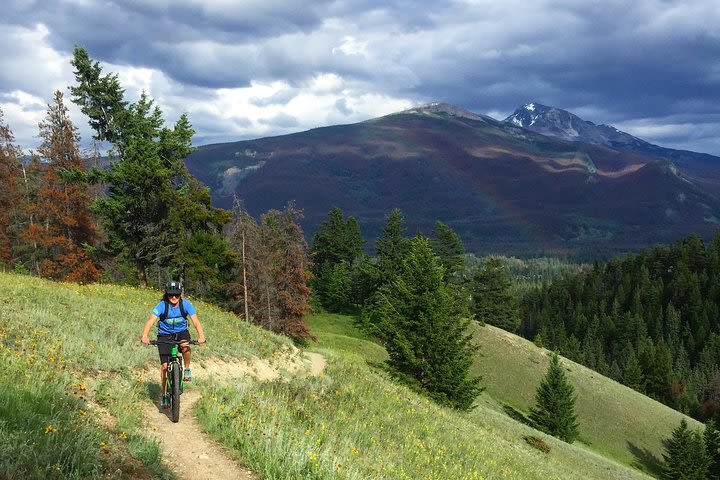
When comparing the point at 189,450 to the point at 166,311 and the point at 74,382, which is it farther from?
the point at 74,382

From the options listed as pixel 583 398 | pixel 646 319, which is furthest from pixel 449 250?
pixel 646 319

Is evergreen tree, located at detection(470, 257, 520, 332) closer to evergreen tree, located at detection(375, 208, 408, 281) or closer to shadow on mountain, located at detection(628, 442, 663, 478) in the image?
evergreen tree, located at detection(375, 208, 408, 281)

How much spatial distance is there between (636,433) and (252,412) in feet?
188

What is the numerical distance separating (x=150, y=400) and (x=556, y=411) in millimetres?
45516

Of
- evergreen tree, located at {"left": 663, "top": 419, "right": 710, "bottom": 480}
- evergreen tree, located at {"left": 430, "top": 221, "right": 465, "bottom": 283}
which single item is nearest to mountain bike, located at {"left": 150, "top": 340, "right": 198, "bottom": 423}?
evergreen tree, located at {"left": 663, "top": 419, "right": 710, "bottom": 480}

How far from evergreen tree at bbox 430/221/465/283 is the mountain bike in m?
63.1

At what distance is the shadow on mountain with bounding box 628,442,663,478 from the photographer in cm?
5072

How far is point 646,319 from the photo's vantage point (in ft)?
491

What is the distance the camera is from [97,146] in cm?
4359

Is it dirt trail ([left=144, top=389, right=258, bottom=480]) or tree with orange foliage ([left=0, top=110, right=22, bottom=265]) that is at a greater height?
tree with orange foliage ([left=0, top=110, right=22, bottom=265])

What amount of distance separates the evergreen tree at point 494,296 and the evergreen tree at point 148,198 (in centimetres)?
6379

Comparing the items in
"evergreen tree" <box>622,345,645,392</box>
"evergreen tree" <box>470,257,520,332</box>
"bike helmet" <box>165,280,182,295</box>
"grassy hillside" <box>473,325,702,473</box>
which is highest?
"bike helmet" <box>165,280,182,295</box>

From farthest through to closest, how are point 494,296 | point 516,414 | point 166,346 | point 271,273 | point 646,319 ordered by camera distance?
point 646,319, point 494,296, point 516,414, point 271,273, point 166,346

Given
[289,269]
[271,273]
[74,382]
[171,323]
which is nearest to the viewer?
[74,382]
